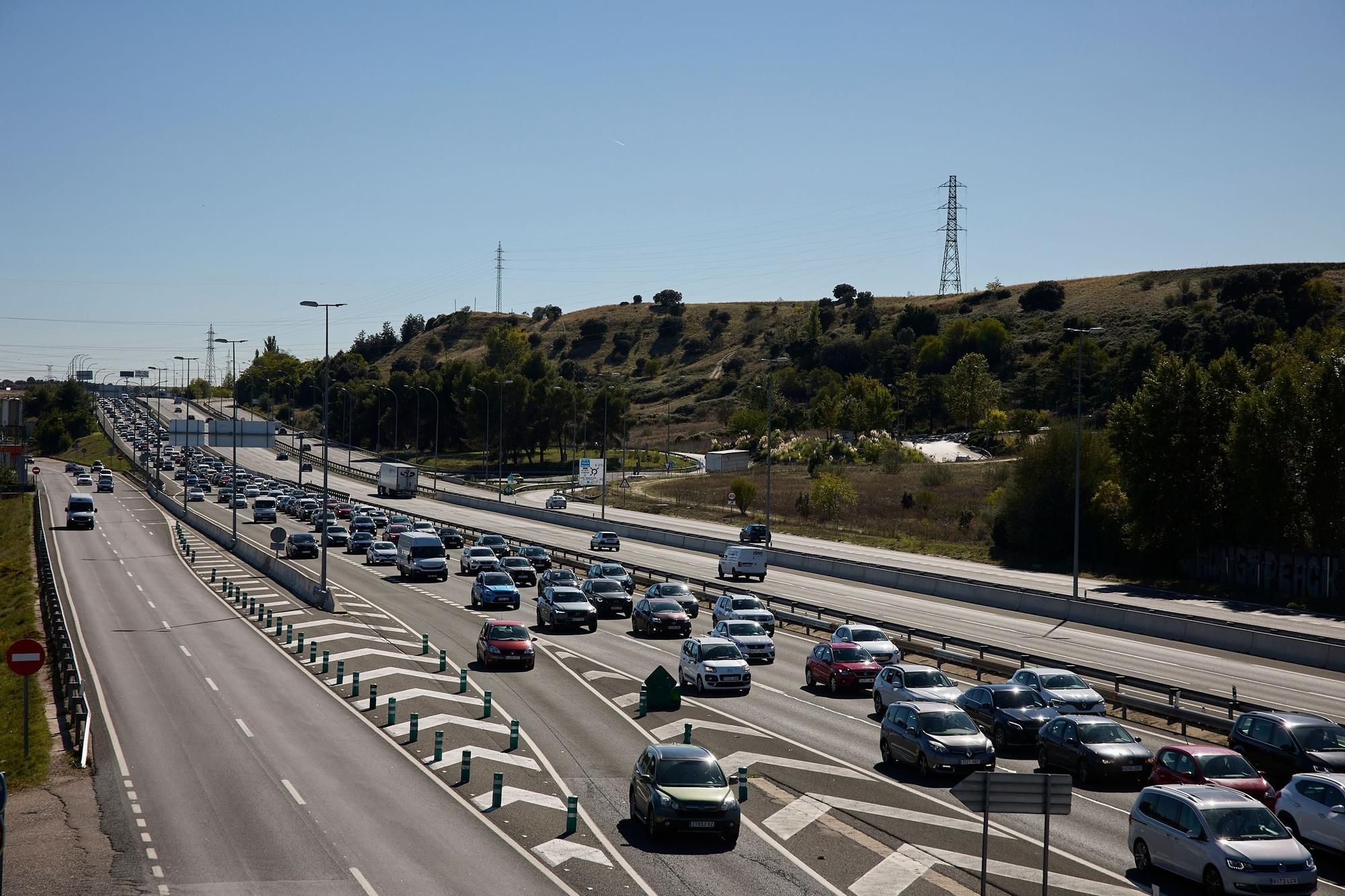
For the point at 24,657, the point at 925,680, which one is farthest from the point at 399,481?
the point at 24,657

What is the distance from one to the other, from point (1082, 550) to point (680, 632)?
35.3 metres

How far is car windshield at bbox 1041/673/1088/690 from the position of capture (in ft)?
90.6

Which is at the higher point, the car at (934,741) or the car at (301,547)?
the car at (934,741)

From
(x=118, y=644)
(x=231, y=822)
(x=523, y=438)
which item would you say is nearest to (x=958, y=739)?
(x=231, y=822)

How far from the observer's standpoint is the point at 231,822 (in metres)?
19.6

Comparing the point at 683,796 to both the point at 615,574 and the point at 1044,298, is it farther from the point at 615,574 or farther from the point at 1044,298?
the point at 1044,298

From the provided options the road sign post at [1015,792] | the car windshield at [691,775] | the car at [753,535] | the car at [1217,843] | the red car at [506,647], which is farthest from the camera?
the car at [753,535]

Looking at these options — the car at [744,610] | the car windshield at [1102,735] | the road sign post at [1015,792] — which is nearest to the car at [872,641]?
the car at [744,610]

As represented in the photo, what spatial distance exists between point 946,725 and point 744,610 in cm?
1913

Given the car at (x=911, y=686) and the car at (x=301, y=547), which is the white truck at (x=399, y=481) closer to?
the car at (x=301, y=547)

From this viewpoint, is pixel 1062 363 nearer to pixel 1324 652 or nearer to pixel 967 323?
pixel 967 323

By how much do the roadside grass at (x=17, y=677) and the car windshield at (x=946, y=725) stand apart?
52.9ft

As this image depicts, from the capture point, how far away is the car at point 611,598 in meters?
46.1

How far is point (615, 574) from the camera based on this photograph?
51344mm
